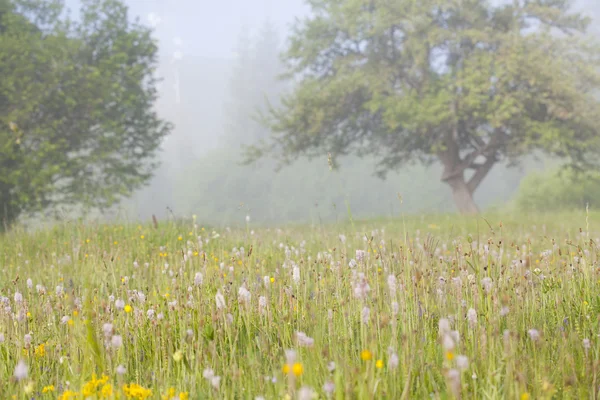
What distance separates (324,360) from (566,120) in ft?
59.5

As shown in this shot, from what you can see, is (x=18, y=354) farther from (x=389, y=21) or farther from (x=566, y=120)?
(x=566, y=120)

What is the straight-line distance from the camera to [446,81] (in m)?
17.7

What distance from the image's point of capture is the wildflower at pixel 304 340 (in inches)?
93.5

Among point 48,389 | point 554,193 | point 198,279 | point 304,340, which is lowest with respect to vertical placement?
point 48,389

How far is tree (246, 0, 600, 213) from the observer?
657 inches

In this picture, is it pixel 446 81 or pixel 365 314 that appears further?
pixel 446 81

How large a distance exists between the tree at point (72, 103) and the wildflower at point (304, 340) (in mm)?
13730

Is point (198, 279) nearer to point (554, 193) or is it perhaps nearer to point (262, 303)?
point (262, 303)

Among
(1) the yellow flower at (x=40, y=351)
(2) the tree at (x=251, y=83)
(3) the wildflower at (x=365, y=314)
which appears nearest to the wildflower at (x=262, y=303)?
(3) the wildflower at (x=365, y=314)

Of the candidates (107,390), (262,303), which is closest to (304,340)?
(262,303)

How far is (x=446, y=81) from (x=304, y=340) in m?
17.0

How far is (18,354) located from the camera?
9.70 feet

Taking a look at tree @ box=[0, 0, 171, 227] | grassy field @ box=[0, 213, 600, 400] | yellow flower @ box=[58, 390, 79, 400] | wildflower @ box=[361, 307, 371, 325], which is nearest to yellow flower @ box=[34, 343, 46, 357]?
grassy field @ box=[0, 213, 600, 400]

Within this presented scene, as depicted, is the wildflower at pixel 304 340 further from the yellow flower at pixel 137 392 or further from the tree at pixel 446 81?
the tree at pixel 446 81
